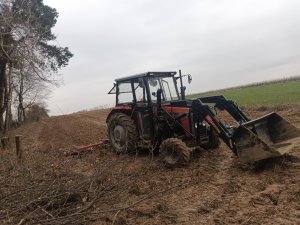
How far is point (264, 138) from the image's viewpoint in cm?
883

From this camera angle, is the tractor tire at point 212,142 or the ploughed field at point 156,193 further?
the tractor tire at point 212,142

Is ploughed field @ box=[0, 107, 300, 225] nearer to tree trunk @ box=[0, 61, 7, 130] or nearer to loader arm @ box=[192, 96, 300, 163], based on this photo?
loader arm @ box=[192, 96, 300, 163]

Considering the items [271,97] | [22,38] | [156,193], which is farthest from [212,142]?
[271,97]

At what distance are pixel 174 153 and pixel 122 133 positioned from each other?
2.30 m

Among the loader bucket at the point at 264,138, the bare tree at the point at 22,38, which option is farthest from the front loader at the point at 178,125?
the bare tree at the point at 22,38

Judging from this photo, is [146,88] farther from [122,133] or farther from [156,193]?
[156,193]

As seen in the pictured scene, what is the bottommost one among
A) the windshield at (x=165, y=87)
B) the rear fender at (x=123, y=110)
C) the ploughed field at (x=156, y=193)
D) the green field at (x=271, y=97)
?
the ploughed field at (x=156, y=193)

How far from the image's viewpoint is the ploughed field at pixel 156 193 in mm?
4785

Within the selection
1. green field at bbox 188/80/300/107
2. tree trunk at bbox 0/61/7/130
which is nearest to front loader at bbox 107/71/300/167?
tree trunk at bbox 0/61/7/130

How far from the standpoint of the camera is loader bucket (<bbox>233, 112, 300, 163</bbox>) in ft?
25.2

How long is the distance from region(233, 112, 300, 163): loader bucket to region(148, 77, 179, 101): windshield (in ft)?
9.03

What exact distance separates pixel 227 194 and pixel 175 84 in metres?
4.68

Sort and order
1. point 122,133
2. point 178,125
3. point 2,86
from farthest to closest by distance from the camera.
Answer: point 2,86, point 122,133, point 178,125

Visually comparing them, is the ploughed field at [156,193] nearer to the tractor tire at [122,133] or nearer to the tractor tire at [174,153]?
the tractor tire at [174,153]
